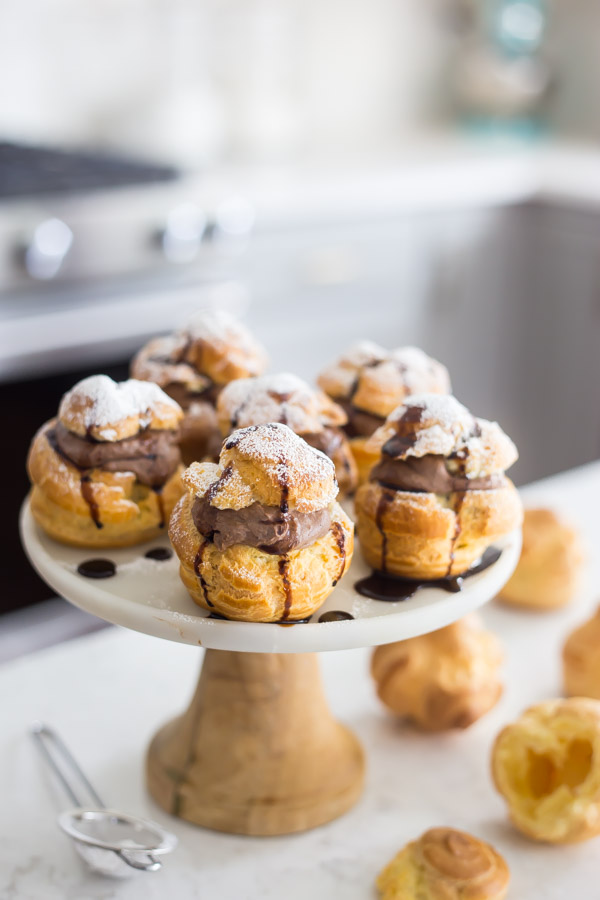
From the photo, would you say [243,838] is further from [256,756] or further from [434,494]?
[434,494]

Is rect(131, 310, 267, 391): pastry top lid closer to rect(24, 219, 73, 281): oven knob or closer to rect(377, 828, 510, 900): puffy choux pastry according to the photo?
rect(377, 828, 510, 900): puffy choux pastry

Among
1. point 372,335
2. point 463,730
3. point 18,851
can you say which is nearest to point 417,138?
point 372,335

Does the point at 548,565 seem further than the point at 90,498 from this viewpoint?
Yes

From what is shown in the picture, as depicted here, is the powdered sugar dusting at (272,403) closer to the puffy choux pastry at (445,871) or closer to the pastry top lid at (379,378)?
the pastry top lid at (379,378)

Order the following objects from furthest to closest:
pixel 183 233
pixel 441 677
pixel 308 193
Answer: pixel 308 193 → pixel 183 233 → pixel 441 677

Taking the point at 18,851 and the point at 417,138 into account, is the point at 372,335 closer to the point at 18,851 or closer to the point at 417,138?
the point at 417,138

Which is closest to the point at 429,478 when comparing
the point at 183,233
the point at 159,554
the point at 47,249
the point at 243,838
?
the point at 159,554

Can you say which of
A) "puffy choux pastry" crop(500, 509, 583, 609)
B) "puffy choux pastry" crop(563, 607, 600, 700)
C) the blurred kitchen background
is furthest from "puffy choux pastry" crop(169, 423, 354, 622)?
the blurred kitchen background
